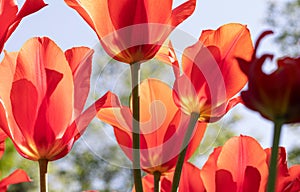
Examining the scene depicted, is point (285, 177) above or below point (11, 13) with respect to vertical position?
below

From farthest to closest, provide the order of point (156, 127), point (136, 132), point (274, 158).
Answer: point (156, 127) < point (136, 132) < point (274, 158)

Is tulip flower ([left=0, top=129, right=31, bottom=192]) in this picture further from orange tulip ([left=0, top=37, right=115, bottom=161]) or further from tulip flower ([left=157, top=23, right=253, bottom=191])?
tulip flower ([left=157, top=23, right=253, bottom=191])

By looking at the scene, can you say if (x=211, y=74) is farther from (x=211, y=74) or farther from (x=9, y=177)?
(x=9, y=177)

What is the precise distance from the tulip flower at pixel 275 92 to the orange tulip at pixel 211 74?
14 centimetres

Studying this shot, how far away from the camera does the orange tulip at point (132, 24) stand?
51cm

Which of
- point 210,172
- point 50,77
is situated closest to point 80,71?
point 50,77

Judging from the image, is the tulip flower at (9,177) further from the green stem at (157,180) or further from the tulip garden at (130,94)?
the green stem at (157,180)

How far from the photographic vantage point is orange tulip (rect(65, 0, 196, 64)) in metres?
0.51

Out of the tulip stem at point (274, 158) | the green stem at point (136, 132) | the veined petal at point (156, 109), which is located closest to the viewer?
the tulip stem at point (274, 158)

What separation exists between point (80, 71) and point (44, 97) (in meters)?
0.04

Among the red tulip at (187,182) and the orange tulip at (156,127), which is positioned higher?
the orange tulip at (156,127)

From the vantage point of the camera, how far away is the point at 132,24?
0.52 meters

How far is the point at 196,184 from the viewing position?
0.58 metres

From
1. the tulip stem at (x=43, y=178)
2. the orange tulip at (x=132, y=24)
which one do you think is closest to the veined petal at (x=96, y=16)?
the orange tulip at (x=132, y=24)
